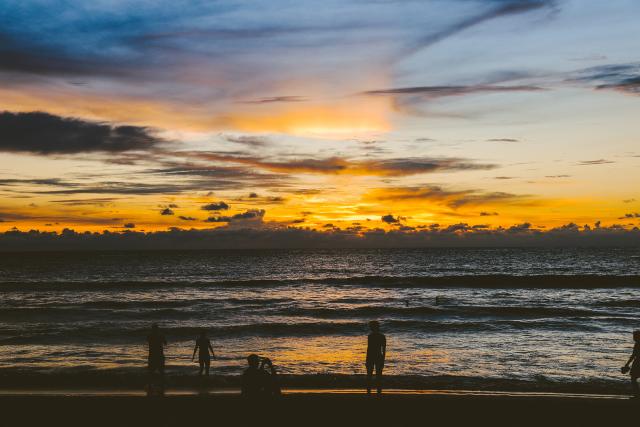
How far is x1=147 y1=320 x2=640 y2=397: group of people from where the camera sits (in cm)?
1054

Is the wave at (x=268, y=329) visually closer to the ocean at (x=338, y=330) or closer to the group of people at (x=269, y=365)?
the ocean at (x=338, y=330)

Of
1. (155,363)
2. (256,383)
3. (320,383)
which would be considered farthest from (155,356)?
(256,383)

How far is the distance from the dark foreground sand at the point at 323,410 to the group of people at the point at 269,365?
334 mm

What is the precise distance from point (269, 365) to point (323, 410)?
316cm

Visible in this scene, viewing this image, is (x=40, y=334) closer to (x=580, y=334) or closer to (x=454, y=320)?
(x=454, y=320)

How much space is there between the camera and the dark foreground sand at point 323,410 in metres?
12.0

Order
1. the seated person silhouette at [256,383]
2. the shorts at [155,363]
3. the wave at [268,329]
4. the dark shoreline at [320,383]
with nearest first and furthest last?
1. the seated person silhouette at [256,383]
2. the shorts at [155,363]
3. the dark shoreline at [320,383]
4. the wave at [268,329]

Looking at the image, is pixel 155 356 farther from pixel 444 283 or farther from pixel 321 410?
pixel 444 283

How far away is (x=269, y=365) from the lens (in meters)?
10.5

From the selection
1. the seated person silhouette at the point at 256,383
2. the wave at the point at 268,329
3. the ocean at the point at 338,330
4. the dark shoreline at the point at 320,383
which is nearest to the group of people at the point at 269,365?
the seated person silhouette at the point at 256,383

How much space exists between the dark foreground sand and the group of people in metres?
0.33

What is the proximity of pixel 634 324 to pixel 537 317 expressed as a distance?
5920 mm

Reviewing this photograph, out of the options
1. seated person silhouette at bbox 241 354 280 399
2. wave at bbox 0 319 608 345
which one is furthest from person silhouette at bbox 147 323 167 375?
wave at bbox 0 319 608 345

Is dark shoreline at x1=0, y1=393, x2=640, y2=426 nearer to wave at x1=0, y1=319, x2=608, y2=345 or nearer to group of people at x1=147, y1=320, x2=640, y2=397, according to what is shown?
group of people at x1=147, y1=320, x2=640, y2=397
